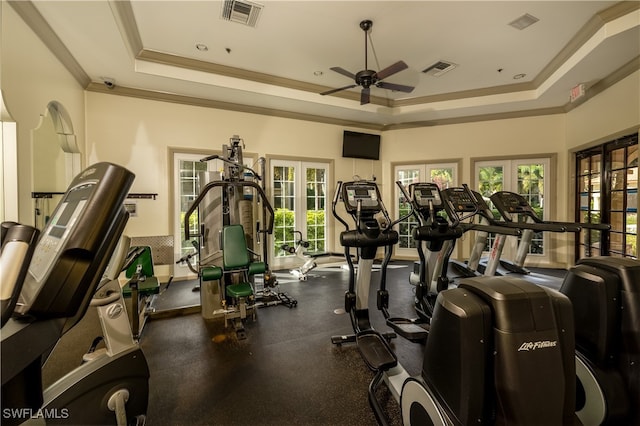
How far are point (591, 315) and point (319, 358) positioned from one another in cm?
192

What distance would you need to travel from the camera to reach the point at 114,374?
4.65 feet

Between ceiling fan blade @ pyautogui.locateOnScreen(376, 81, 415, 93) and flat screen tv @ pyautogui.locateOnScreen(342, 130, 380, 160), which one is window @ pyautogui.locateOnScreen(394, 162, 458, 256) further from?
ceiling fan blade @ pyautogui.locateOnScreen(376, 81, 415, 93)

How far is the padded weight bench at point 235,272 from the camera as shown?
296 cm

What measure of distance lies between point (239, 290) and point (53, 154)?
3.50 metres

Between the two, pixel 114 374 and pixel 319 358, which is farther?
pixel 319 358

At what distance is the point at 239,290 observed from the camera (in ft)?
9.84

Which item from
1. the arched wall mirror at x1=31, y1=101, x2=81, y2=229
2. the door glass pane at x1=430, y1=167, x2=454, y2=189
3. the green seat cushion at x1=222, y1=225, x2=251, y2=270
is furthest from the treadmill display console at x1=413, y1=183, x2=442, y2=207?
the arched wall mirror at x1=31, y1=101, x2=81, y2=229

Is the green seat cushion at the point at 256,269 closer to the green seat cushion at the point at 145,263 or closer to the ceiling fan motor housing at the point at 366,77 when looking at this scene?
the green seat cushion at the point at 145,263

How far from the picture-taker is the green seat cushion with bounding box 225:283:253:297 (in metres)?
2.94

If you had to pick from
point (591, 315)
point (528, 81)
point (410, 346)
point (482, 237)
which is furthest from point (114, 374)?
point (528, 81)

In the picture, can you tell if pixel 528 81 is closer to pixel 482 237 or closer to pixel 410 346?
pixel 482 237

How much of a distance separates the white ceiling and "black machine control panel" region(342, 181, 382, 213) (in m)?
2.05

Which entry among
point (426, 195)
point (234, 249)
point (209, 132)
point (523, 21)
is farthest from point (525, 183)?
point (209, 132)

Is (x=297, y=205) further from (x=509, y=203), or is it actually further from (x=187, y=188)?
(x=509, y=203)
